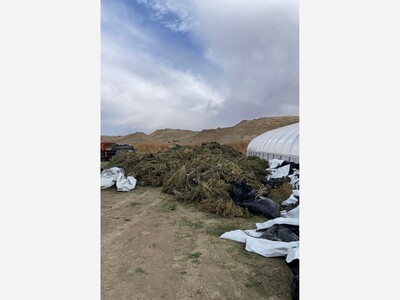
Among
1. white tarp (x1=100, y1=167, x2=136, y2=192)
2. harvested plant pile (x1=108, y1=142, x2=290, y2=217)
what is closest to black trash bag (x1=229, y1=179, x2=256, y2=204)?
harvested plant pile (x1=108, y1=142, x2=290, y2=217)

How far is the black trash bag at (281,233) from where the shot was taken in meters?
3.24

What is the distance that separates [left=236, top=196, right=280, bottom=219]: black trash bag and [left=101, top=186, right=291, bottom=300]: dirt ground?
18 cm

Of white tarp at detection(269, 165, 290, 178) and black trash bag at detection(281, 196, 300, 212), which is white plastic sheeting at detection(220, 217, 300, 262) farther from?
white tarp at detection(269, 165, 290, 178)

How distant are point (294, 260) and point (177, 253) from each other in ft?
4.55

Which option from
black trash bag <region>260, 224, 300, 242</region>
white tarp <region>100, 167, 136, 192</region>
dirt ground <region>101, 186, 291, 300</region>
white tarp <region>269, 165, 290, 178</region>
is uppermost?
white tarp <region>269, 165, 290, 178</region>

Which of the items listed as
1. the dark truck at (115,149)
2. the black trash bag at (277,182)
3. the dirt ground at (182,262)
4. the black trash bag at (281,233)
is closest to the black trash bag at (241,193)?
the dirt ground at (182,262)

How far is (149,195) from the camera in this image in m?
6.31

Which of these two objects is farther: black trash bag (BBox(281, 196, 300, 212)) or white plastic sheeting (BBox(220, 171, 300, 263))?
black trash bag (BBox(281, 196, 300, 212))

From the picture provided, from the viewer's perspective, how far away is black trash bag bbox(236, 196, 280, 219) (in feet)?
15.1

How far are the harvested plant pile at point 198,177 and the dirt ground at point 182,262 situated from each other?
0.37 m

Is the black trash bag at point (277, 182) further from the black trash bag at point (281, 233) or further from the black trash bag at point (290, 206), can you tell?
the black trash bag at point (281, 233)

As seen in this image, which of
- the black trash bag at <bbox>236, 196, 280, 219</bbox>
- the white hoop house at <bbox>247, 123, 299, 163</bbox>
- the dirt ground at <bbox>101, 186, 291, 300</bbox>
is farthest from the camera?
the white hoop house at <bbox>247, 123, 299, 163</bbox>

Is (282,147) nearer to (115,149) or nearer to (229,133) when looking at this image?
(115,149)
